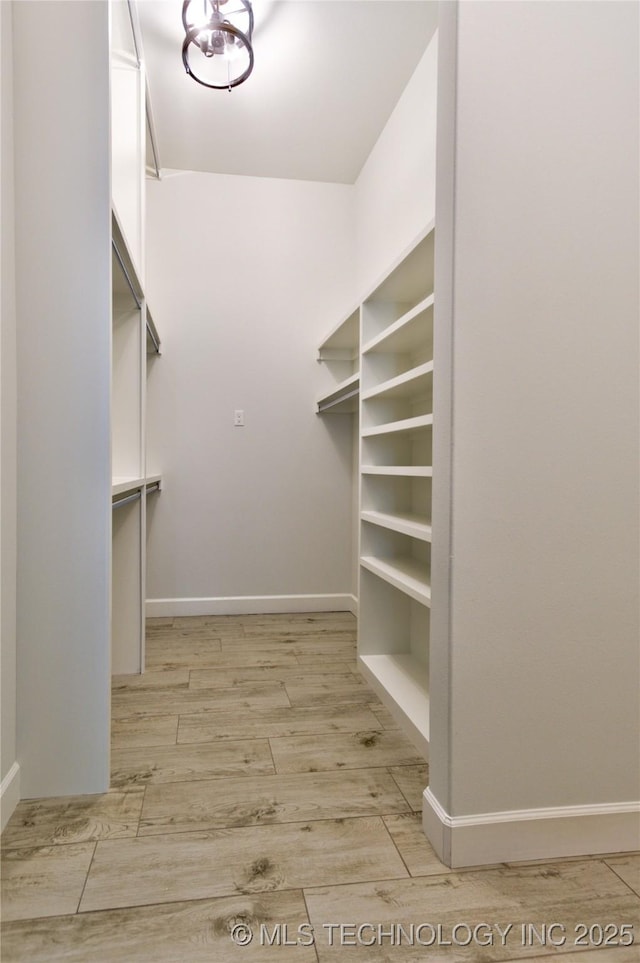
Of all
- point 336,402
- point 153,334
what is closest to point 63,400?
point 153,334

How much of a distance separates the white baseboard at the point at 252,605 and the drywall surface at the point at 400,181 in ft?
6.01

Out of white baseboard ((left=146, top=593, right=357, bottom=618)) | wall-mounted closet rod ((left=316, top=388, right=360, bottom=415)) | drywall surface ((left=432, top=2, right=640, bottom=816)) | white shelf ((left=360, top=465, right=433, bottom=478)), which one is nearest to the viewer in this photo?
drywall surface ((left=432, top=2, right=640, bottom=816))

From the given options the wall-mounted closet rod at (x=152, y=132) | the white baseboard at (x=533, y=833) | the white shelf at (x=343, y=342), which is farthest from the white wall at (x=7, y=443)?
the white shelf at (x=343, y=342)

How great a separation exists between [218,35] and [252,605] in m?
2.71

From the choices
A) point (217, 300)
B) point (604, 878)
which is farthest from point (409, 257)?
point (217, 300)

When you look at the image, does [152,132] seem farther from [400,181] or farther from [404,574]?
[404,574]

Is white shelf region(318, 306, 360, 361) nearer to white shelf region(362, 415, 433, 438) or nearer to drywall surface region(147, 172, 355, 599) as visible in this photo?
drywall surface region(147, 172, 355, 599)

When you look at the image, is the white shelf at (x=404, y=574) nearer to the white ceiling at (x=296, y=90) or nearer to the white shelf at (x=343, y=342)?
the white shelf at (x=343, y=342)

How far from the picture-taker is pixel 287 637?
9.81 ft

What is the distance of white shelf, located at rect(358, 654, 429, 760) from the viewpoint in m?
1.80

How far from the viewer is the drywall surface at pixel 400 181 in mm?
2359

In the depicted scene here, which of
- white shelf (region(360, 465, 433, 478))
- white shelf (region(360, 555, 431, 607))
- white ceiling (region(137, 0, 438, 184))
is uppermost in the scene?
white ceiling (region(137, 0, 438, 184))

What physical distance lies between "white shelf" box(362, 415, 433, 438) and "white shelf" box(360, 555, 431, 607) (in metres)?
0.49

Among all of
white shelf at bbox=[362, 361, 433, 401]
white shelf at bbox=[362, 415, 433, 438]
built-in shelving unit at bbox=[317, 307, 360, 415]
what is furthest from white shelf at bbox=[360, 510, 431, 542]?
built-in shelving unit at bbox=[317, 307, 360, 415]
